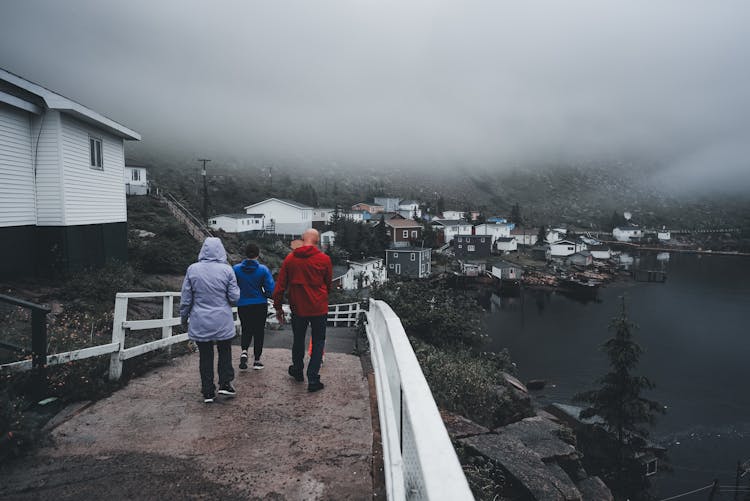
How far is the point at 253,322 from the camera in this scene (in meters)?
5.92

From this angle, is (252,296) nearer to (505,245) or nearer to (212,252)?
(212,252)

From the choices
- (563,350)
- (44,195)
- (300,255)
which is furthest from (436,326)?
(563,350)

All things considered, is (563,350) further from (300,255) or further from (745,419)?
(300,255)

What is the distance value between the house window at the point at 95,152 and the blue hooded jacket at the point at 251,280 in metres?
11.6

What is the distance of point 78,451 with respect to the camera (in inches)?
139

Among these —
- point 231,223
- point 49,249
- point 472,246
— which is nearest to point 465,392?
point 49,249

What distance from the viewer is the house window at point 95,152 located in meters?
14.1

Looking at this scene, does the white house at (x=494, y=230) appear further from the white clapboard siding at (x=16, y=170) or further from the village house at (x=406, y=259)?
the white clapboard siding at (x=16, y=170)

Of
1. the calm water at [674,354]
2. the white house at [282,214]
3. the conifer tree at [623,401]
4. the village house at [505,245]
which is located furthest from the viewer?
the village house at [505,245]

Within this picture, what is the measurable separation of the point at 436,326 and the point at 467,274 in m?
50.4

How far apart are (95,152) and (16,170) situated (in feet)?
9.36

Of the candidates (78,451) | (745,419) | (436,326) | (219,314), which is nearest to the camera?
(78,451)

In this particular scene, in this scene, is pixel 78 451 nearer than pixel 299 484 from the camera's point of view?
No

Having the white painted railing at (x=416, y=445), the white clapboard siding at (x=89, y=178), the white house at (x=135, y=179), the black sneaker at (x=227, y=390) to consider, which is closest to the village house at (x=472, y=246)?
the white house at (x=135, y=179)
